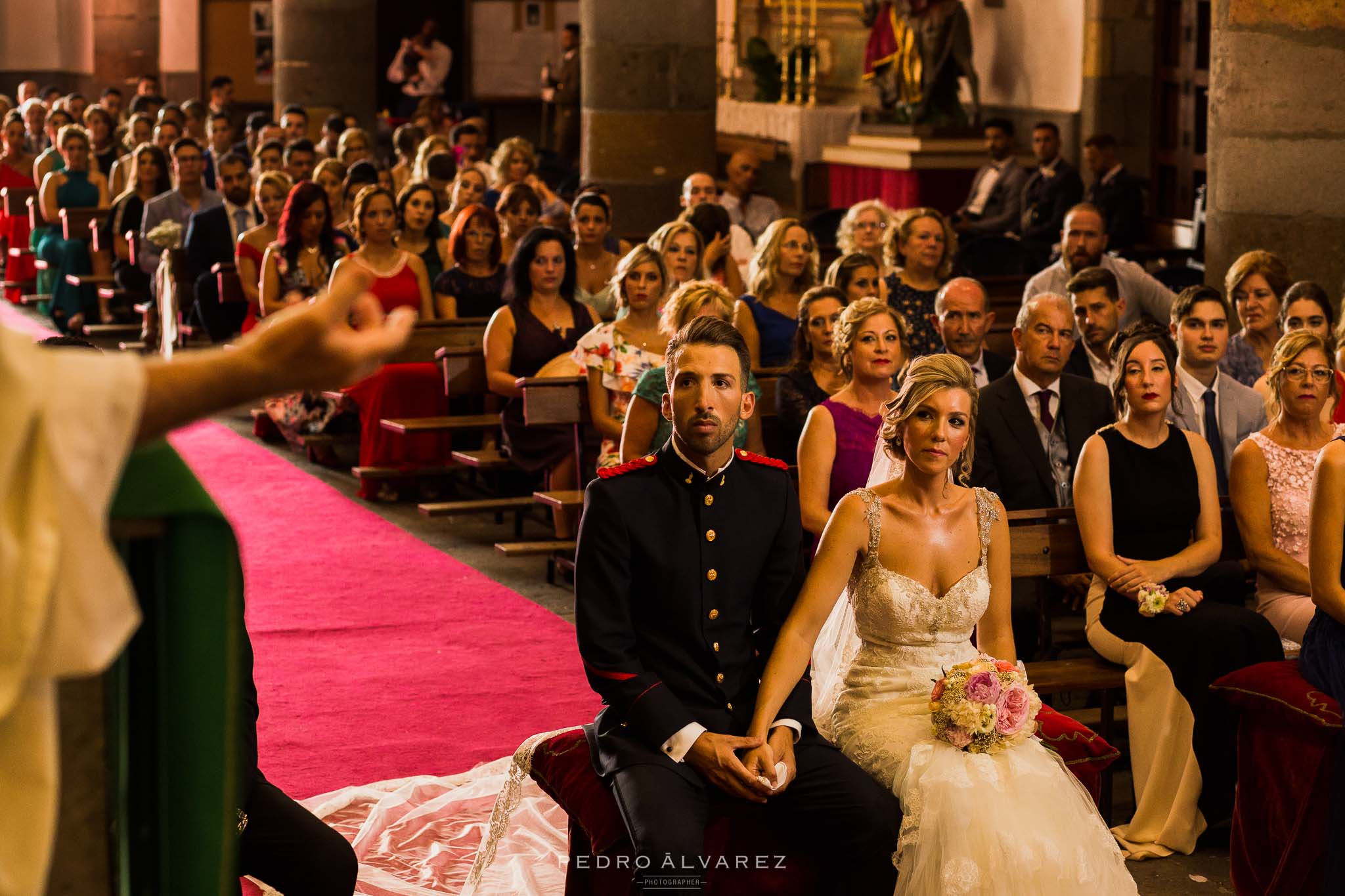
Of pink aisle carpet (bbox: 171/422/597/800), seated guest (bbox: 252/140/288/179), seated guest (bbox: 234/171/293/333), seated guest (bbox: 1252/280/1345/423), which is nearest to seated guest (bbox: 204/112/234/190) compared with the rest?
seated guest (bbox: 252/140/288/179)

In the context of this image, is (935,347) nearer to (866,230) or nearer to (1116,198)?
(866,230)

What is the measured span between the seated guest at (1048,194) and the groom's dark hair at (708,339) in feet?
29.7

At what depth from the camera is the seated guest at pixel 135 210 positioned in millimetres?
Answer: 12453

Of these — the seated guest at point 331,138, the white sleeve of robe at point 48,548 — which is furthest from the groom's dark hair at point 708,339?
the seated guest at point 331,138

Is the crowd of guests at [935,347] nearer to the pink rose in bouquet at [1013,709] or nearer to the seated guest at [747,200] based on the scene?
the seated guest at [747,200]

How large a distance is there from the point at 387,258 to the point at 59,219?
5.59 meters

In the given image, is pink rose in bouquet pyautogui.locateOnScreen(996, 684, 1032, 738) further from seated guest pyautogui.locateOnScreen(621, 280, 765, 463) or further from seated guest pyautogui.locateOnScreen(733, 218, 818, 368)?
seated guest pyautogui.locateOnScreen(733, 218, 818, 368)

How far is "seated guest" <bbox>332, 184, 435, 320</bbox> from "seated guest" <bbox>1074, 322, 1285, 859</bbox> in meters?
4.69

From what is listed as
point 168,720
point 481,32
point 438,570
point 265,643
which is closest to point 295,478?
point 438,570

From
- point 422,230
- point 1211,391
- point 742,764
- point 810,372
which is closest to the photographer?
point 742,764

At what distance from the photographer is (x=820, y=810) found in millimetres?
3439

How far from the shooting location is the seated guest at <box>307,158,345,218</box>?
11.4 m

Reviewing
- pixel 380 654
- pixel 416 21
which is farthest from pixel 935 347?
pixel 416 21

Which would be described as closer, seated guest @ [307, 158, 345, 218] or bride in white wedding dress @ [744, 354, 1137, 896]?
bride in white wedding dress @ [744, 354, 1137, 896]
